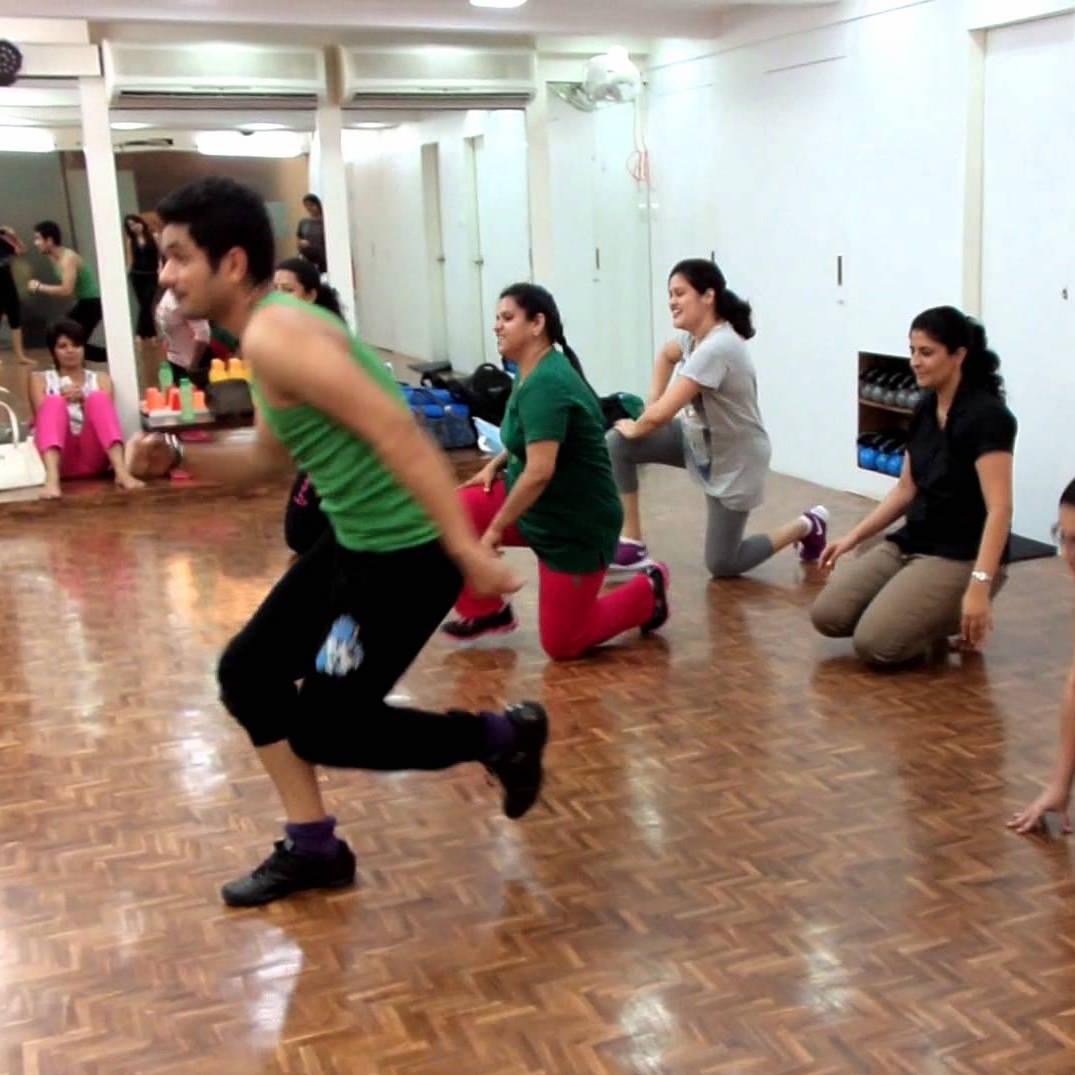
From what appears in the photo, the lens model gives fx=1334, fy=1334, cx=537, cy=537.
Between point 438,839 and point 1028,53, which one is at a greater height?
point 1028,53

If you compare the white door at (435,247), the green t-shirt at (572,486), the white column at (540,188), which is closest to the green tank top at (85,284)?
the white door at (435,247)

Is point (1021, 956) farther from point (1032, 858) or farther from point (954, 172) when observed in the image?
point (954, 172)

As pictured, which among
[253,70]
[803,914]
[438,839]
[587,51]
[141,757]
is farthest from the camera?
[587,51]

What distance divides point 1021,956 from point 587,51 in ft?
22.0

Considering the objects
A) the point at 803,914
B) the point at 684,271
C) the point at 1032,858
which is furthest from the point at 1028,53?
the point at 803,914

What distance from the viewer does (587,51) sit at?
7969mm

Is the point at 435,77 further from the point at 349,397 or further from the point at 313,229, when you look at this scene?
the point at 349,397

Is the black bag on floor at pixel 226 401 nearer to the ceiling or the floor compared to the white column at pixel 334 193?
nearer to the floor

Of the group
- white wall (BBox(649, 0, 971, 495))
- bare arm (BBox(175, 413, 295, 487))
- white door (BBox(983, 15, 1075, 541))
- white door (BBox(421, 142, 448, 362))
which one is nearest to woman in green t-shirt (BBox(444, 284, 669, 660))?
bare arm (BBox(175, 413, 295, 487))

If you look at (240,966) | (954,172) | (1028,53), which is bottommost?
(240,966)

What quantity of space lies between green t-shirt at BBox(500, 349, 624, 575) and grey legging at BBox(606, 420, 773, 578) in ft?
2.74

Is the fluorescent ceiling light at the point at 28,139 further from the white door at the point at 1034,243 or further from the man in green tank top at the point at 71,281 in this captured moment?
the white door at the point at 1034,243

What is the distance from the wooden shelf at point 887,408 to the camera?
20.1 feet

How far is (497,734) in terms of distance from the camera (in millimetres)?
2693
